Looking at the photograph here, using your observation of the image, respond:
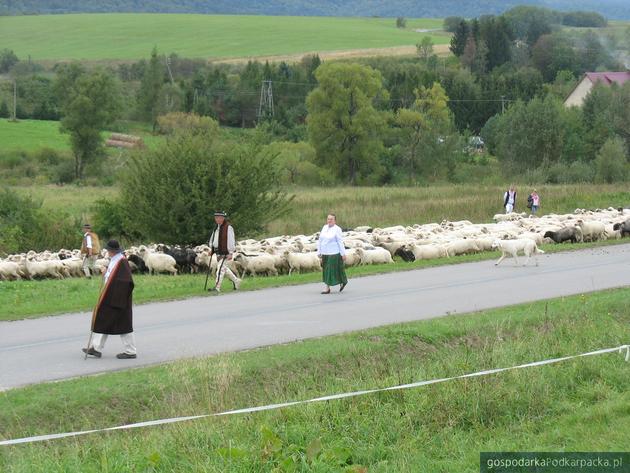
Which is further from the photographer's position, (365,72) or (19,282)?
(365,72)

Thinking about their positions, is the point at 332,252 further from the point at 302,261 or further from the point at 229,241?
the point at 302,261

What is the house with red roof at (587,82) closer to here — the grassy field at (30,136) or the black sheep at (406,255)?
the grassy field at (30,136)

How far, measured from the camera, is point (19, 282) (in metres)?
28.7

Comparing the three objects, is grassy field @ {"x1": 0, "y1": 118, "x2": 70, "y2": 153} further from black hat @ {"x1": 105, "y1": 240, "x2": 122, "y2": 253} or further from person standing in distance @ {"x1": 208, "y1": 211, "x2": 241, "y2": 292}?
black hat @ {"x1": 105, "y1": 240, "x2": 122, "y2": 253}

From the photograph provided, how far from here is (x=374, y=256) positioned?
3094 cm

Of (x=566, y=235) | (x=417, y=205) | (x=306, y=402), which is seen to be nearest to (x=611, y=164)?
(x=417, y=205)

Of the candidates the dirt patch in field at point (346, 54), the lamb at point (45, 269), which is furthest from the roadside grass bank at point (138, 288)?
the dirt patch in field at point (346, 54)

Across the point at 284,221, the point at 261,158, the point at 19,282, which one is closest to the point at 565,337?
the point at 19,282

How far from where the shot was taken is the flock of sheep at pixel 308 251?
29547 mm

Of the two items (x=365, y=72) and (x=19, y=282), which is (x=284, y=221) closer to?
(x=19, y=282)

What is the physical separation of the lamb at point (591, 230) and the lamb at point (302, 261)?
11609mm

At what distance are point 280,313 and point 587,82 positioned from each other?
10275 centimetres

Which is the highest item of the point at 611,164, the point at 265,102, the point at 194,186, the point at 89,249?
the point at 194,186

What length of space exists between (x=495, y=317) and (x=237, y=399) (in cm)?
648
